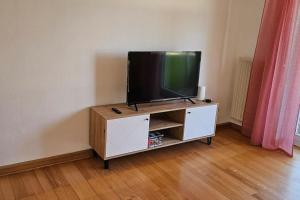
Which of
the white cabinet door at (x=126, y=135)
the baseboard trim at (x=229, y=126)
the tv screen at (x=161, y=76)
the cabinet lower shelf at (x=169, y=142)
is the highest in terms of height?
the tv screen at (x=161, y=76)

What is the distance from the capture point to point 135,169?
269cm

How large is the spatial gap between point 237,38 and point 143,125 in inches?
75.6

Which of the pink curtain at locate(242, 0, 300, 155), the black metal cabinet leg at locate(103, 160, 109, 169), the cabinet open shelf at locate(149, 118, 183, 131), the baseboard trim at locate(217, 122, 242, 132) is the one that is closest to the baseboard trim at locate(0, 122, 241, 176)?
the black metal cabinet leg at locate(103, 160, 109, 169)

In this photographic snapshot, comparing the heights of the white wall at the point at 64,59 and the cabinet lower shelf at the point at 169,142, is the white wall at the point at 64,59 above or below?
above

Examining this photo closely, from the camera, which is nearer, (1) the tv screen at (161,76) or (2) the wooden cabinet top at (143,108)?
(2) the wooden cabinet top at (143,108)

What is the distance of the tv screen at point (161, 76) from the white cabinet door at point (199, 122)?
0.22 m

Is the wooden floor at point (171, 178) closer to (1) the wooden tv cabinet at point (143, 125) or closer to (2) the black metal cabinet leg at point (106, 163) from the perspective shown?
(2) the black metal cabinet leg at point (106, 163)

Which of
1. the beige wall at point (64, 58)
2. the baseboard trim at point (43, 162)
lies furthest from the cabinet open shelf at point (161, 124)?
the baseboard trim at point (43, 162)

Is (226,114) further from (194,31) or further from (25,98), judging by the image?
(25,98)

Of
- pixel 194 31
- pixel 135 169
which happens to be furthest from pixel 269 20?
pixel 135 169

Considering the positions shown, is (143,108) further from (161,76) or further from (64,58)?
(64,58)

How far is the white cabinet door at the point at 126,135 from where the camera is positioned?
100.0 inches

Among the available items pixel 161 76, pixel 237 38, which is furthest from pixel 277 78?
pixel 161 76

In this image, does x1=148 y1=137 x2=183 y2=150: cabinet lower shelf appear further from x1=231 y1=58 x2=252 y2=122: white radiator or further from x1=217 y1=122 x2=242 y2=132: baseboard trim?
x1=231 y1=58 x2=252 y2=122: white radiator
